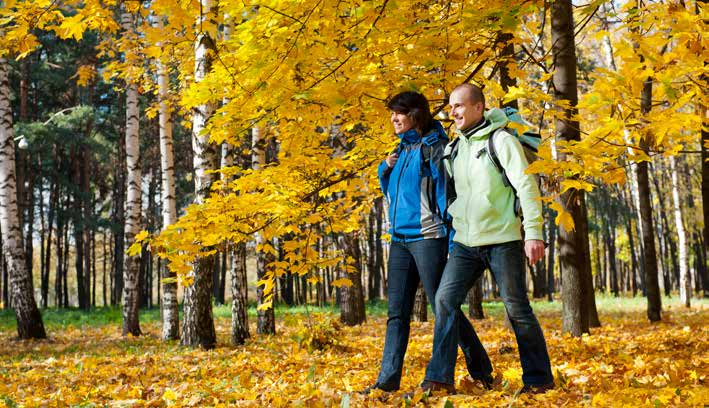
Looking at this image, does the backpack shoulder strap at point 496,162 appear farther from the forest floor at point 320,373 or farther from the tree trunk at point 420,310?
the tree trunk at point 420,310

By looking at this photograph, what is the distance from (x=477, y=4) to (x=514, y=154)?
2036mm

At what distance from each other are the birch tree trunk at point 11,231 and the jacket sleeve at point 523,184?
10.2m

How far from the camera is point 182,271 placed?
191 inches

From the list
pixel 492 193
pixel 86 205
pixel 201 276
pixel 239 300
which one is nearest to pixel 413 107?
pixel 492 193

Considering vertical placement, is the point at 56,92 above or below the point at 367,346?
above

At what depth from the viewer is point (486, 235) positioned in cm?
344

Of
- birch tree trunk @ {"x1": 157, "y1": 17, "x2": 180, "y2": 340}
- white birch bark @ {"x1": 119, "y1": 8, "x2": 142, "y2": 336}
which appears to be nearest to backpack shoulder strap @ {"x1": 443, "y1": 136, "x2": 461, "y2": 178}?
birch tree trunk @ {"x1": 157, "y1": 17, "x2": 180, "y2": 340}

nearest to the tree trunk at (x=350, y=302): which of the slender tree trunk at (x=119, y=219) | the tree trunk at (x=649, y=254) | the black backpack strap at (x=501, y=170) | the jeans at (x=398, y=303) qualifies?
the tree trunk at (x=649, y=254)

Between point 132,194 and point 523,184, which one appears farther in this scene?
point 132,194

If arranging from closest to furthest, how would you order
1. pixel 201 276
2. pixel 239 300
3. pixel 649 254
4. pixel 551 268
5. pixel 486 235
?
pixel 486 235 → pixel 201 276 → pixel 239 300 → pixel 649 254 → pixel 551 268

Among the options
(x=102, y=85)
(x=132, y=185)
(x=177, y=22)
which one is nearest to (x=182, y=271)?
(x=177, y=22)

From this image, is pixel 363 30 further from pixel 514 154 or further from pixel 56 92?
pixel 56 92

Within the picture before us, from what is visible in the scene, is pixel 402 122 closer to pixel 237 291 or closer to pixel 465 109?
pixel 465 109

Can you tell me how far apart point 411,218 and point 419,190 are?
181mm
